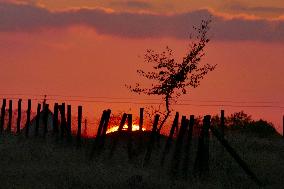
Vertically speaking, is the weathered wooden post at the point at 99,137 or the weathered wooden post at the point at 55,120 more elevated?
the weathered wooden post at the point at 55,120

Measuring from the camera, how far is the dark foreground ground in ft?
75.2

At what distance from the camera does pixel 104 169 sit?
84.8 ft

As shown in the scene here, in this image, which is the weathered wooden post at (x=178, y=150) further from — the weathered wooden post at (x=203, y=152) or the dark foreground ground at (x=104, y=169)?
the weathered wooden post at (x=203, y=152)

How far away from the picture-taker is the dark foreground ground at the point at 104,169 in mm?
22906

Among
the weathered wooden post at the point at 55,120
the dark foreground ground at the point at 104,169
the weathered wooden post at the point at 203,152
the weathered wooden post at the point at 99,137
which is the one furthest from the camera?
the weathered wooden post at the point at 55,120

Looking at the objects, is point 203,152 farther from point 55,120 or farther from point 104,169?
point 55,120

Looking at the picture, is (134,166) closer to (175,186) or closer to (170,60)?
(175,186)

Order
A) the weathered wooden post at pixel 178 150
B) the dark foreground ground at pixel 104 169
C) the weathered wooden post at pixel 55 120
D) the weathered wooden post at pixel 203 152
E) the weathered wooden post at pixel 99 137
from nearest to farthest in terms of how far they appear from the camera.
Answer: the dark foreground ground at pixel 104 169
the weathered wooden post at pixel 203 152
the weathered wooden post at pixel 178 150
the weathered wooden post at pixel 99 137
the weathered wooden post at pixel 55 120

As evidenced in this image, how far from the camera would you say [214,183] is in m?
25.8

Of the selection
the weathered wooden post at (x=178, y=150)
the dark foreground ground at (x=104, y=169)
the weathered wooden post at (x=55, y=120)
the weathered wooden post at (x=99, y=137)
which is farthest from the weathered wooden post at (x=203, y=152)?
the weathered wooden post at (x=55, y=120)

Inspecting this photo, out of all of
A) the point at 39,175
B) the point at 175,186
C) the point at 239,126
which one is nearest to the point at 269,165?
the point at 175,186

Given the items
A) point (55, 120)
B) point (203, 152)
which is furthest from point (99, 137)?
point (55, 120)

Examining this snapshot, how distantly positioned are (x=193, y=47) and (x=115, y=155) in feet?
53.7

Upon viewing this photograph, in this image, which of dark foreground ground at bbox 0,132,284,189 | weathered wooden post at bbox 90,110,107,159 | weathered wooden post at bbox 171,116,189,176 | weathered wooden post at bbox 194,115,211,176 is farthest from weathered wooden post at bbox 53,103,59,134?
weathered wooden post at bbox 194,115,211,176
